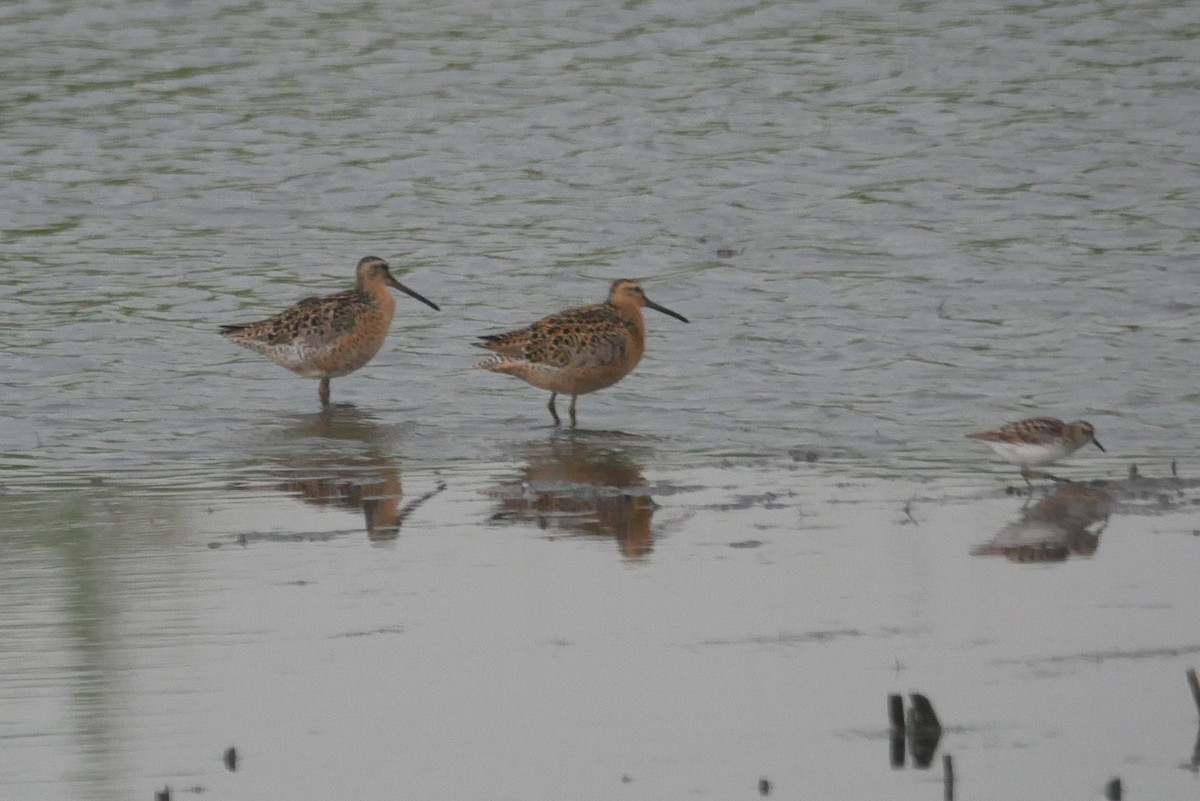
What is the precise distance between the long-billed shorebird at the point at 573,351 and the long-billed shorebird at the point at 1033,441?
10.4 ft

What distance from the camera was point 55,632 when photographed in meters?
9.09

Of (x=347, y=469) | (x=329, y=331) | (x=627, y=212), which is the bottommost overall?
(x=627, y=212)

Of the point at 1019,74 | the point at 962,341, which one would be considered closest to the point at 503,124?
the point at 1019,74

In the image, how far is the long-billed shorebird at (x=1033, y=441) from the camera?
37.2 ft

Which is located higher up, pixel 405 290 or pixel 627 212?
pixel 405 290

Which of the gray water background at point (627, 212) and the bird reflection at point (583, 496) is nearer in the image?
the bird reflection at point (583, 496)

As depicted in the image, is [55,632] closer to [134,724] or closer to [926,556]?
[134,724]

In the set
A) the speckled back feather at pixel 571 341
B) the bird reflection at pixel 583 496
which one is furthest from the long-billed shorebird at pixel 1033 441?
the speckled back feather at pixel 571 341

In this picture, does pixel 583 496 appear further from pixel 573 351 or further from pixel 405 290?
pixel 405 290

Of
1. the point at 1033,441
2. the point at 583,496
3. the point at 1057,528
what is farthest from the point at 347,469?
the point at 1057,528

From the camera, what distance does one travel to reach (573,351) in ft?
46.2

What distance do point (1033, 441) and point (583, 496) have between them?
2.25 metres

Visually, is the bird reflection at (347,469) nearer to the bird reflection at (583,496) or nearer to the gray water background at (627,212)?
the gray water background at (627,212)

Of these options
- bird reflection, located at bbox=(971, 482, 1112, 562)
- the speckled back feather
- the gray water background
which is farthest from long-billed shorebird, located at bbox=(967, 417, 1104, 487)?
the speckled back feather
